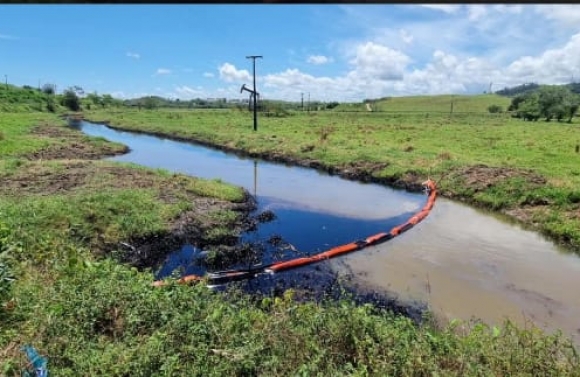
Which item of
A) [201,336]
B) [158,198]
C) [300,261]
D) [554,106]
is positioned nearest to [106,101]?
[554,106]

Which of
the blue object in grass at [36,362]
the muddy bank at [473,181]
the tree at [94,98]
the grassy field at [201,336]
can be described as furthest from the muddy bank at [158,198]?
the tree at [94,98]

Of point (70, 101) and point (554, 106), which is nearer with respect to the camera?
point (554, 106)

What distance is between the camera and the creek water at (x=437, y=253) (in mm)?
7644

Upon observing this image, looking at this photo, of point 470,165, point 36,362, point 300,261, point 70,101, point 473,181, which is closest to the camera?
point 36,362

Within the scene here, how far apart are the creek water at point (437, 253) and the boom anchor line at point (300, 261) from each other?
0.71 ft

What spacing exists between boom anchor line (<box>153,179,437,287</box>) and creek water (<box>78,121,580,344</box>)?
0.71 ft

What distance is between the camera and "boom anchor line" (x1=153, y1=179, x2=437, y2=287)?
309 inches

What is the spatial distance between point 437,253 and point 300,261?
373cm

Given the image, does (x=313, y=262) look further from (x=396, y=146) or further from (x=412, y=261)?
(x=396, y=146)

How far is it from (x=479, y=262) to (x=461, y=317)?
304cm

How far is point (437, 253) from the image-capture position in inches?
400

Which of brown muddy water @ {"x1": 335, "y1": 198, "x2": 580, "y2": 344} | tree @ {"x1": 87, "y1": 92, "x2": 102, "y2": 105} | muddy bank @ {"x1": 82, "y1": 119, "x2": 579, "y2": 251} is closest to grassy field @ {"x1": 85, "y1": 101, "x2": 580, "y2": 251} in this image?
muddy bank @ {"x1": 82, "y1": 119, "x2": 579, "y2": 251}

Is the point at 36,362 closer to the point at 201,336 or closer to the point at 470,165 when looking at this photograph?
the point at 201,336

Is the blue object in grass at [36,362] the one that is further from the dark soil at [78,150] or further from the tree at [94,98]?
the tree at [94,98]
